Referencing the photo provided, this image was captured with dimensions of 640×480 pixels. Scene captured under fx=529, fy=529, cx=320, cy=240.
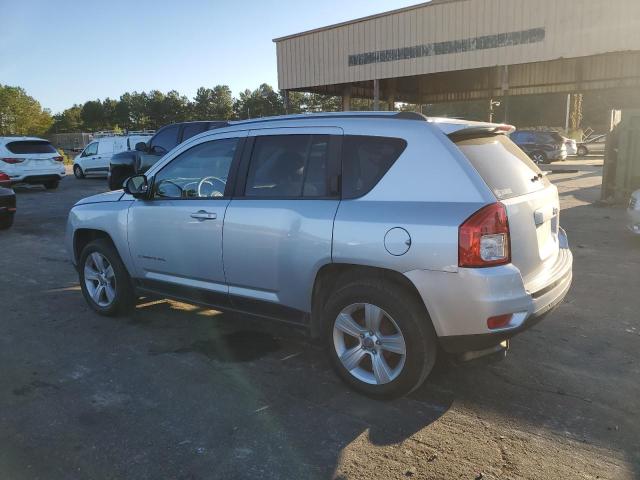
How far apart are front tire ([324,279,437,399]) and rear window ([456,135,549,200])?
A: 2.88ft

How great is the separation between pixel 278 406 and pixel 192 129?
10.1 m

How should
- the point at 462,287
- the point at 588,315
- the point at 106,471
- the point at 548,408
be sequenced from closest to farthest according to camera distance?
1. the point at 106,471
2. the point at 462,287
3. the point at 548,408
4. the point at 588,315

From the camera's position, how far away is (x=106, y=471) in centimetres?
276

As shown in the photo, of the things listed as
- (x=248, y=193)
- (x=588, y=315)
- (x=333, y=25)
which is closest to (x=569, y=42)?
(x=333, y=25)

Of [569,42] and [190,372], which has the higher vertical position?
[569,42]

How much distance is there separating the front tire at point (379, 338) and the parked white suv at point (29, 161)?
53.8 ft

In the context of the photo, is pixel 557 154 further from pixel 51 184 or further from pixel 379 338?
pixel 379 338

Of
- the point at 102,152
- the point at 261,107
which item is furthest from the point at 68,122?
the point at 102,152

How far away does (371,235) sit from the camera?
3.27m

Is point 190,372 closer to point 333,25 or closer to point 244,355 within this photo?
point 244,355

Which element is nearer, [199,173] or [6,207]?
[199,173]

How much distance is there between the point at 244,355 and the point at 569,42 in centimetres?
1847

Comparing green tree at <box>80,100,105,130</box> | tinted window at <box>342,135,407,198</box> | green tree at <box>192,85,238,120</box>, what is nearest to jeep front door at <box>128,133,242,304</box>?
tinted window at <box>342,135,407,198</box>

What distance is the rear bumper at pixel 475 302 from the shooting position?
3016mm
